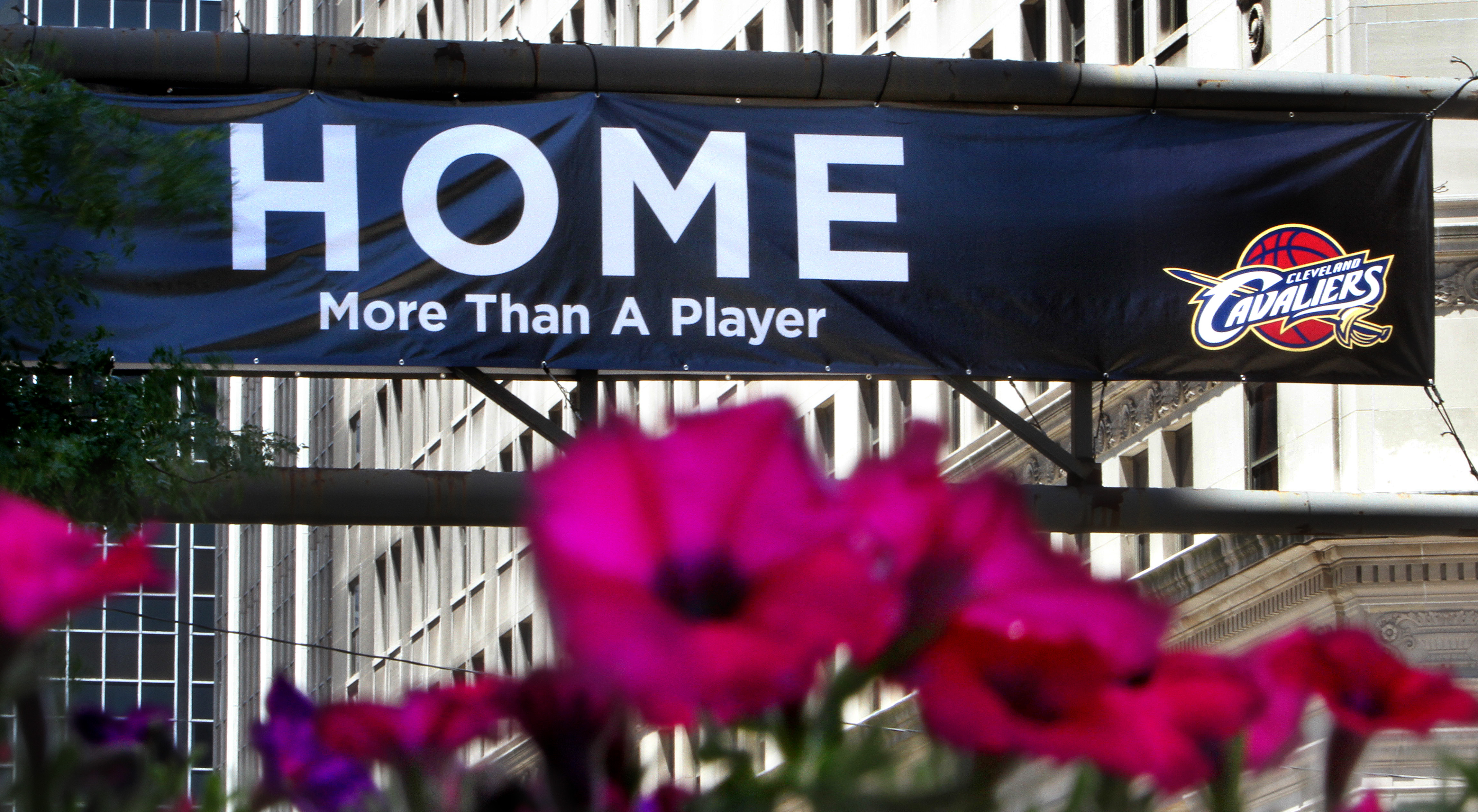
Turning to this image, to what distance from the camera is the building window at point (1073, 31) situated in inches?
1172

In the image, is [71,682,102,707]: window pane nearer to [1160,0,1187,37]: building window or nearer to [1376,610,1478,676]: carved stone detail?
[1376,610,1478,676]: carved stone detail

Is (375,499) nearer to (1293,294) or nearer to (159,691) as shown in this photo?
(1293,294)

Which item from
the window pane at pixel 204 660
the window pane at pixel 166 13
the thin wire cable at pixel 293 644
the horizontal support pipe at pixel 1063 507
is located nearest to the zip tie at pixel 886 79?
the horizontal support pipe at pixel 1063 507

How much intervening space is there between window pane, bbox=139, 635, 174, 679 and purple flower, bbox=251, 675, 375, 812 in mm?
95644

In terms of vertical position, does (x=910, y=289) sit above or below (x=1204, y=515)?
above

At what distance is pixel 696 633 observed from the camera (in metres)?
0.93

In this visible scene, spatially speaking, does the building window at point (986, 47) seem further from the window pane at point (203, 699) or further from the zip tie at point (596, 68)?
the window pane at point (203, 699)

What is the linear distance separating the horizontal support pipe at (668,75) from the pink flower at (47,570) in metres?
10.0

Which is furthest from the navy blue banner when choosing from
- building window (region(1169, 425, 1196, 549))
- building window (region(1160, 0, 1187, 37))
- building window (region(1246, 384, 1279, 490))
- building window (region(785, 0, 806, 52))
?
building window (region(785, 0, 806, 52))

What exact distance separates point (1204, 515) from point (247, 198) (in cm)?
495

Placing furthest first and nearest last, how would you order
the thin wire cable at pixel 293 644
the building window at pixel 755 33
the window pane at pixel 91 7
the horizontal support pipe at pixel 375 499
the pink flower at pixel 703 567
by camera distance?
the window pane at pixel 91 7 < the building window at pixel 755 33 < the horizontal support pipe at pixel 375 499 < the thin wire cable at pixel 293 644 < the pink flower at pixel 703 567

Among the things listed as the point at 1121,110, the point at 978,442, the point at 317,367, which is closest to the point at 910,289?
the point at 1121,110

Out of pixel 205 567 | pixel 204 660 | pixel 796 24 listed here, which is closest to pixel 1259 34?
pixel 796 24

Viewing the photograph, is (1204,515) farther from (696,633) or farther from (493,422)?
(493,422)
